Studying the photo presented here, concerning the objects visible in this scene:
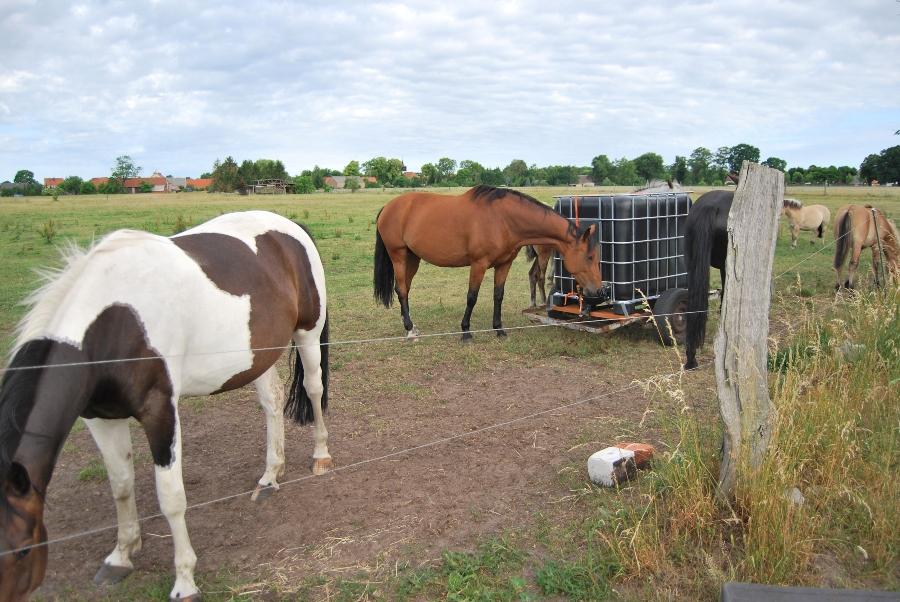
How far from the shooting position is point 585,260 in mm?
7941

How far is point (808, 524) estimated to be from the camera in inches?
129

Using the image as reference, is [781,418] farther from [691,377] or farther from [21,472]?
[21,472]

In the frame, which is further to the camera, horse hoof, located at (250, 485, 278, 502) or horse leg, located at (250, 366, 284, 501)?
horse leg, located at (250, 366, 284, 501)

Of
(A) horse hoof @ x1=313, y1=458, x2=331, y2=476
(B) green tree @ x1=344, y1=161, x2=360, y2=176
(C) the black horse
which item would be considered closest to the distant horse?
(C) the black horse

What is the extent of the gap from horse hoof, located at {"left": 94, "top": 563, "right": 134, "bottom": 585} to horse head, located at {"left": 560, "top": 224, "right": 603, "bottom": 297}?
5.88 meters

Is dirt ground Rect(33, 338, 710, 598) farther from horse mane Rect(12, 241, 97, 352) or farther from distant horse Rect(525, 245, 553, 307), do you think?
distant horse Rect(525, 245, 553, 307)

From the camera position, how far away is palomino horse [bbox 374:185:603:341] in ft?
26.7

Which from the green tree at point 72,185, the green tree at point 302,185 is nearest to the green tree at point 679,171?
the green tree at point 302,185

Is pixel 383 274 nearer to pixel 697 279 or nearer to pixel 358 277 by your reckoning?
pixel 697 279

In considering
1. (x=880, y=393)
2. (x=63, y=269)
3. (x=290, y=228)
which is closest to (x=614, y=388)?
(x=880, y=393)

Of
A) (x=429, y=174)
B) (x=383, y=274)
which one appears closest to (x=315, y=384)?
(x=383, y=274)

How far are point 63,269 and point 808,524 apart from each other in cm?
406

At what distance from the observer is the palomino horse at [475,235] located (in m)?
8.12

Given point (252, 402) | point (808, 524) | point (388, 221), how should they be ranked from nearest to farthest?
point (808, 524) < point (252, 402) < point (388, 221)
